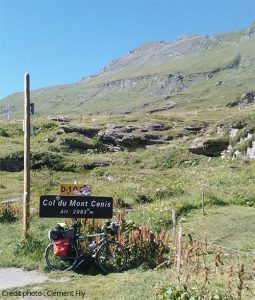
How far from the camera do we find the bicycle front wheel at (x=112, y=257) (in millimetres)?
12281

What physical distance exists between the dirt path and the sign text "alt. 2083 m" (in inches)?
70.8

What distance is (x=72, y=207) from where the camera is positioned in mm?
13414

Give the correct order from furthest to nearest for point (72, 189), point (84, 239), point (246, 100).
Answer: point (246, 100), point (72, 189), point (84, 239)

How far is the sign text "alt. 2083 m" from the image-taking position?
43.8 feet

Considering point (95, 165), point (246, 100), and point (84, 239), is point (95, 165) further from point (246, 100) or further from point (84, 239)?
point (246, 100)

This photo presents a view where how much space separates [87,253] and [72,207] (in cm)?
153

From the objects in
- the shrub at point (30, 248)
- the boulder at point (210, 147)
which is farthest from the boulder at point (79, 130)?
the shrub at point (30, 248)

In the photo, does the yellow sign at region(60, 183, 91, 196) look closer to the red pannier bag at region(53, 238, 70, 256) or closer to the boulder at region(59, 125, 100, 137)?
the red pannier bag at region(53, 238, 70, 256)

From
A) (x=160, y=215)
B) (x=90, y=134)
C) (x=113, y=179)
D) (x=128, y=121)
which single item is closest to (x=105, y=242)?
(x=160, y=215)

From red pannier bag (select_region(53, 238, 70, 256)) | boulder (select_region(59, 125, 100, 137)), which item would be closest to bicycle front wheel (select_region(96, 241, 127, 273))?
red pannier bag (select_region(53, 238, 70, 256))

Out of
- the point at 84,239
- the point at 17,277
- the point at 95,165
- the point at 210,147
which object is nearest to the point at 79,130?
the point at 95,165

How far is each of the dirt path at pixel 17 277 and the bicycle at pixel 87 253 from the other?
0.56 m

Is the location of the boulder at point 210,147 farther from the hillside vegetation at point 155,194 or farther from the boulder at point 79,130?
the boulder at point 79,130

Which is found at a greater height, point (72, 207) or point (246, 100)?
point (246, 100)
